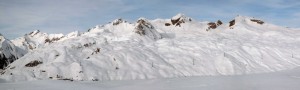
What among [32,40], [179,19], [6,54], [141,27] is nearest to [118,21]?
[141,27]

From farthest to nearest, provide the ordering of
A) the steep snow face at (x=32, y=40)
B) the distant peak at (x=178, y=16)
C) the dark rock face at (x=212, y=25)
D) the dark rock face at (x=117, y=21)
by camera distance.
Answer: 1. the steep snow face at (x=32, y=40)
2. the distant peak at (x=178, y=16)
3. the dark rock face at (x=117, y=21)
4. the dark rock face at (x=212, y=25)

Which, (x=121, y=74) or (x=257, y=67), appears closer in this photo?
(x=121, y=74)

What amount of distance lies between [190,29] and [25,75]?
33.7m

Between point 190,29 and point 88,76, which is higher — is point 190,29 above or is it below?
above

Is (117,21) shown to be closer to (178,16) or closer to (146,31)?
(146,31)

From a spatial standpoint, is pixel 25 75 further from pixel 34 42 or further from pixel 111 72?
pixel 34 42

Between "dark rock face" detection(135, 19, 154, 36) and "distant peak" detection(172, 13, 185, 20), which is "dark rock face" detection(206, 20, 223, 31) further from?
"dark rock face" detection(135, 19, 154, 36)

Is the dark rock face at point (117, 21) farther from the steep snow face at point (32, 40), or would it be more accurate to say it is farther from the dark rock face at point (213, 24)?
the steep snow face at point (32, 40)

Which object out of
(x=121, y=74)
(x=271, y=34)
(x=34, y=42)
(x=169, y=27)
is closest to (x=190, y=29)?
(x=169, y=27)

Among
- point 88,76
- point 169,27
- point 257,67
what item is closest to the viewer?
point 88,76

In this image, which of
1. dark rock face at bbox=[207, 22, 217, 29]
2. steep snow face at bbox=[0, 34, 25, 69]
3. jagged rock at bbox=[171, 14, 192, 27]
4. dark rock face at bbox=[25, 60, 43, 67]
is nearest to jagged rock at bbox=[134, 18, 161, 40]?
jagged rock at bbox=[171, 14, 192, 27]

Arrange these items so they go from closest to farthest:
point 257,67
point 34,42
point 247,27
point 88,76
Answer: point 88,76, point 257,67, point 247,27, point 34,42

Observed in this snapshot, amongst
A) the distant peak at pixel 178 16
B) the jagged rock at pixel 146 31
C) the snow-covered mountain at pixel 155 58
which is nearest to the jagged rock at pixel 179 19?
the distant peak at pixel 178 16

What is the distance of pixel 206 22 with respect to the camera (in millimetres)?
63219
